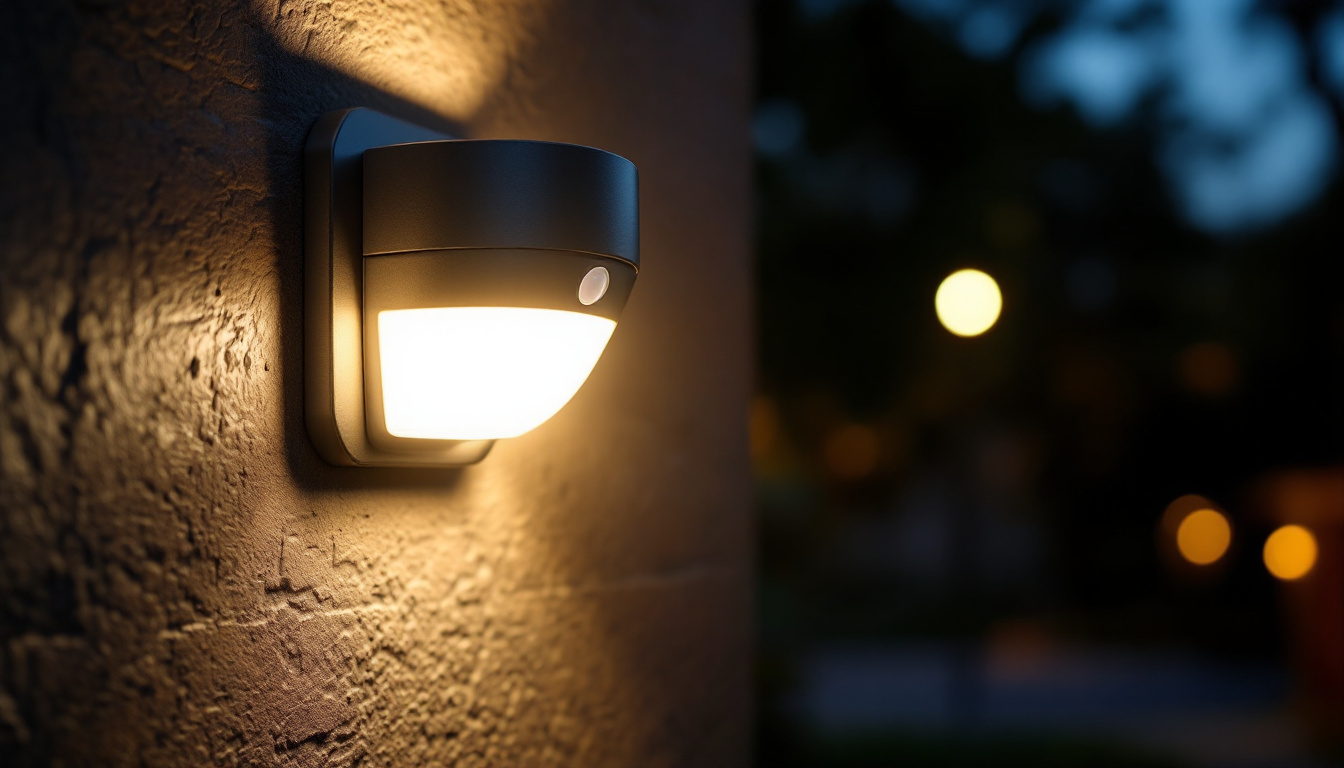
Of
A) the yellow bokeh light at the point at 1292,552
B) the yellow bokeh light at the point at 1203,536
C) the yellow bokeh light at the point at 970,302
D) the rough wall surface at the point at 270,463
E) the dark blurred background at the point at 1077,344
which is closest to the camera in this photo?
the rough wall surface at the point at 270,463

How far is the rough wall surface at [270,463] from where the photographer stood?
76 centimetres

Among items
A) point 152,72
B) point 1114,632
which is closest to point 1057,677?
point 1114,632

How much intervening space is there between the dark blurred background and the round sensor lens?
626cm

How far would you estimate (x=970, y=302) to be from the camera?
19.2ft

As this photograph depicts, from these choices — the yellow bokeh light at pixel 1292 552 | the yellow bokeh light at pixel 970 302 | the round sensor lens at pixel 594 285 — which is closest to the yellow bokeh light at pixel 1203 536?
the yellow bokeh light at pixel 1292 552

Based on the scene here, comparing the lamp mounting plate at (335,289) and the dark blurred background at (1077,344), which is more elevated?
the dark blurred background at (1077,344)

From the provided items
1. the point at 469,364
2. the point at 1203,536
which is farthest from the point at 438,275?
the point at 1203,536

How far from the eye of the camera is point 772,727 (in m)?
6.95

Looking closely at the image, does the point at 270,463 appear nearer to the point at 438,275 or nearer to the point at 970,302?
the point at 438,275

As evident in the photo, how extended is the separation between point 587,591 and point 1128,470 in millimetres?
18078

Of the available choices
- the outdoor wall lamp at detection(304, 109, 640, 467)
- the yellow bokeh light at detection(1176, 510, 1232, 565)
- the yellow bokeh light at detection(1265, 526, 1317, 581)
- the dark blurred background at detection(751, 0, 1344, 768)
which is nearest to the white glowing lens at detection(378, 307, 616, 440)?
the outdoor wall lamp at detection(304, 109, 640, 467)

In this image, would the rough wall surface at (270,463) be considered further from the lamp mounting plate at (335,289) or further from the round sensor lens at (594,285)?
the round sensor lens at (594,285)

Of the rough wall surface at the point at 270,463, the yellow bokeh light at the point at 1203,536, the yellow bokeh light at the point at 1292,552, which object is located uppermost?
the yellow bokeh light at the point at 1203,536

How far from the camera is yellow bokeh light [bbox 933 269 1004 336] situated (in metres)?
5.84
